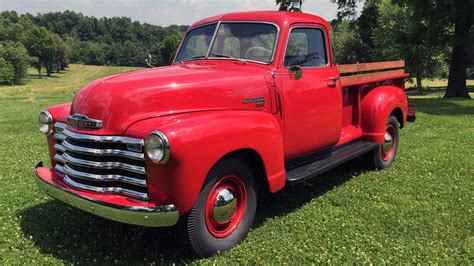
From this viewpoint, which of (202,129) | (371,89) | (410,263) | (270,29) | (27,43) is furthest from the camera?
(27,43)

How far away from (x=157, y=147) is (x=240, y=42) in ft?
6.61

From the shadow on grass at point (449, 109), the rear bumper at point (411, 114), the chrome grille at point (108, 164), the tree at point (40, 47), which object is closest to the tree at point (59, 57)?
the tree at point (40, 47)

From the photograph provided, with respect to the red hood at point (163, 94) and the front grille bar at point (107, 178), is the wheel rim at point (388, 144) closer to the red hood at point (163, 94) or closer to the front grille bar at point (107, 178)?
the red hood at point (163, 94)

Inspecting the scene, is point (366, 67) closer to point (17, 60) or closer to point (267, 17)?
point (267, 17)

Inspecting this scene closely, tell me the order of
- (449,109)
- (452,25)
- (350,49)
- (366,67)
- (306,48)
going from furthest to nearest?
(350,49)
(452,25)
(449,109)
(366,67)
(306,48)

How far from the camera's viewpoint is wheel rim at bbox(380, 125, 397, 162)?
21.3 feet

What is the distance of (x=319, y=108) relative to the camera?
4.88 metres

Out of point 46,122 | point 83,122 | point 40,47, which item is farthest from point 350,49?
point 40,47

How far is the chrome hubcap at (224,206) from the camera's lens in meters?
3.57

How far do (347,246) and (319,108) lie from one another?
1692 mm

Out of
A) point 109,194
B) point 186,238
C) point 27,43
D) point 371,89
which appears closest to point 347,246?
point 186,238

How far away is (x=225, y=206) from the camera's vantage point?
361 centimetres

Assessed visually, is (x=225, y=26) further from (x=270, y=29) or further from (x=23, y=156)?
(x=23, y=156)

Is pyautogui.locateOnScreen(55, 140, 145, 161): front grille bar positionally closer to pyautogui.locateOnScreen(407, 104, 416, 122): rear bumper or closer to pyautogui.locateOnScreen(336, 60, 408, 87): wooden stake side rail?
pyautogui.locateOnScreen(336, 60, 408, 87): wooden stake side rail
